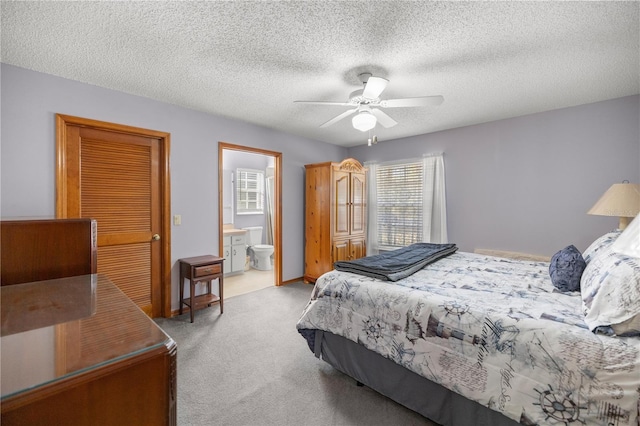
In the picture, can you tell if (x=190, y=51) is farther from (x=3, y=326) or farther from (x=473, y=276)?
(x=473, y=276)

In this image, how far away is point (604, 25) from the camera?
5.88ft

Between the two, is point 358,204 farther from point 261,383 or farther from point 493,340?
point 493,340

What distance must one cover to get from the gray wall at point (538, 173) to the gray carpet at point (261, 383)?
288 cm

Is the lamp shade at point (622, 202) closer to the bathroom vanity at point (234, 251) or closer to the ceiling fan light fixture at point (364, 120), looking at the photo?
the ceiling fan light fixture at point (364, 120)

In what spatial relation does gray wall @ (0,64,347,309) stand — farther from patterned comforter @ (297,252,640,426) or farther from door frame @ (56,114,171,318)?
patterned comforter @ (297,252,640,426)

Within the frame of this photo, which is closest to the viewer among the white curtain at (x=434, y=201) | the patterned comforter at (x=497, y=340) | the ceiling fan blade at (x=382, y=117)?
the patterned comforter at (x=497, y=340)

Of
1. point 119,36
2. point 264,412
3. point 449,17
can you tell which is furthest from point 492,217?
point 119,36

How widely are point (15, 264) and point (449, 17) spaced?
246 cm

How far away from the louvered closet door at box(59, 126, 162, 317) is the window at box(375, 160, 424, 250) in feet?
11.3

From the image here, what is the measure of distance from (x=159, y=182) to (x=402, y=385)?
10.2 feet

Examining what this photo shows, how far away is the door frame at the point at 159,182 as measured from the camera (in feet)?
8.32

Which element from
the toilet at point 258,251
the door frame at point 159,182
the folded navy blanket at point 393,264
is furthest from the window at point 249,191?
the folded navy blanket at point 393,264

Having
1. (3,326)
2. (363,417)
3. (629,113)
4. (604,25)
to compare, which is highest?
(604,25)

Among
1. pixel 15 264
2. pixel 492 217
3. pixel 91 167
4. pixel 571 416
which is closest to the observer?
pixel 15 264
